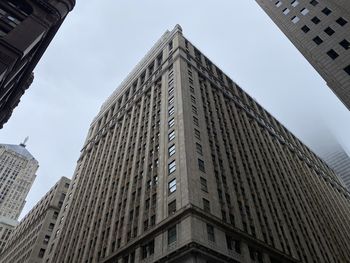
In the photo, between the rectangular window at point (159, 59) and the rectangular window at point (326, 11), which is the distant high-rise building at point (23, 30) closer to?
the rectangular window at point (159, 59)

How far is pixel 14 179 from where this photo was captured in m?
166

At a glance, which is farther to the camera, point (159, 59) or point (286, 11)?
point (159, 59)

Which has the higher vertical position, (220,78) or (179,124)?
(220,78)

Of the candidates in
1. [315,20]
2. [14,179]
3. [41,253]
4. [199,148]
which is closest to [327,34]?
[315,20]

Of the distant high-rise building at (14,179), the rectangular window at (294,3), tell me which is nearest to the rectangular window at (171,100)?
the rectangular window at (294,3)

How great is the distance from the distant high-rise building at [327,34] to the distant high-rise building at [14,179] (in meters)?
152

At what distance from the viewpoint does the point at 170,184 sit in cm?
3744

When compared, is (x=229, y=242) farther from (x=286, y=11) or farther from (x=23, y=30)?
(x=23, y=30)

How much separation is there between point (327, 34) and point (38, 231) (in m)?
70.2

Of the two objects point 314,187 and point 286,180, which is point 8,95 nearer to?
point 286,180

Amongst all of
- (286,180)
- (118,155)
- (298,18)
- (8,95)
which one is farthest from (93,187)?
(298,18)

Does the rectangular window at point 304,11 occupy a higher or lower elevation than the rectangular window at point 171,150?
higher

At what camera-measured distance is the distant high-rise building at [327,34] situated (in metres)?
32.8

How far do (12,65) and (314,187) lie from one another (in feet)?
219
